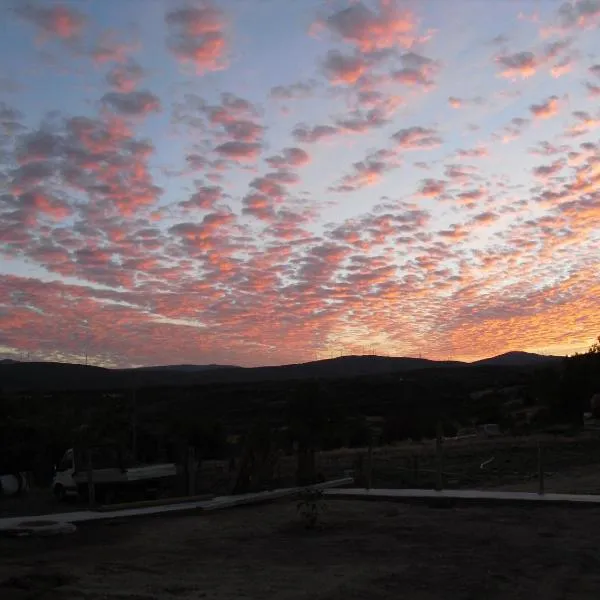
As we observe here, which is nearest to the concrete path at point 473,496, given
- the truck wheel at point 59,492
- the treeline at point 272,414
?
the treeline at point 272,414

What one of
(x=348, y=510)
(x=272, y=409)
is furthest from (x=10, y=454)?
(x=272, y=409)

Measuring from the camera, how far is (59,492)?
832 inches

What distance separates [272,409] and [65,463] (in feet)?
132

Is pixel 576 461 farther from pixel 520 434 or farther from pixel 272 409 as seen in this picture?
pixel 272 409

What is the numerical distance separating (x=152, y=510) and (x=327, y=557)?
6136 millimetres

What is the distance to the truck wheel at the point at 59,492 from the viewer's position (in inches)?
825

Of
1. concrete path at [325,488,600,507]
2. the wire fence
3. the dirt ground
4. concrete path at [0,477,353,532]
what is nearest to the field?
the wire fence

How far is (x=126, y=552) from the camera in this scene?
38.3ft

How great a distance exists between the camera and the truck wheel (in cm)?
2095

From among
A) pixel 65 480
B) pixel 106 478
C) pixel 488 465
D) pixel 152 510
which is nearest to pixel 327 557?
pixel 152 510

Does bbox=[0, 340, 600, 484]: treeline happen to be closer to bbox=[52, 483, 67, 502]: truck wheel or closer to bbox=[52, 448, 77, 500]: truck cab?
bbox=[52, 448, 77, 500]: truck cab

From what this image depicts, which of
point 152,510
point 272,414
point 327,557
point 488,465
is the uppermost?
point 272,414

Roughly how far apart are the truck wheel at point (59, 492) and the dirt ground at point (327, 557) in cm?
653

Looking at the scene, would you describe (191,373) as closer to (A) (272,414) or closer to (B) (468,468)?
(A) (272,414)
